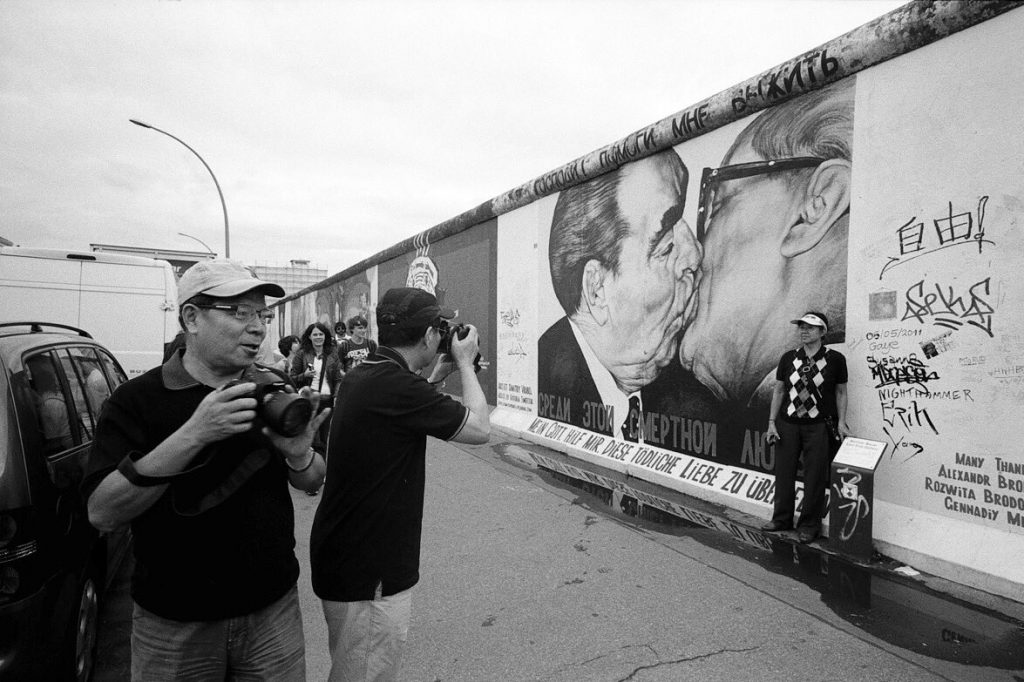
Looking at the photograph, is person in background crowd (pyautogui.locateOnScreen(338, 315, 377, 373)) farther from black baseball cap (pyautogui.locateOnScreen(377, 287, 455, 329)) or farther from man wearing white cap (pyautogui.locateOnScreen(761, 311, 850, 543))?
black baseball cap (pyautogui.locateOnScreen(377, 287, 455, 329))

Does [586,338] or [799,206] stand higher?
[799,206]

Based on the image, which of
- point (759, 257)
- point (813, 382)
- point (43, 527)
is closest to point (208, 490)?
point (43, 527)

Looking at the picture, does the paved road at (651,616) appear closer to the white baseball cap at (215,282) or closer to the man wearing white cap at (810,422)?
the man wearing white cap at (810,422)

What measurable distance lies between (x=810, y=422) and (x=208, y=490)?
14.6 ft

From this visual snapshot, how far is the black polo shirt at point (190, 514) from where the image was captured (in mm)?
1614

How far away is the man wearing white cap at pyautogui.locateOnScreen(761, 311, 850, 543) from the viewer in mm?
4672

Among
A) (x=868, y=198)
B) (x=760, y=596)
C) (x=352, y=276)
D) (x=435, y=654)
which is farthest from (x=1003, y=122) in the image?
(x=352, y=276)

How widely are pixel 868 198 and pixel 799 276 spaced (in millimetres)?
843

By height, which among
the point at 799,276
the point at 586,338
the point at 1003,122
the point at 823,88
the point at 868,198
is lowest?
the point at 586,338

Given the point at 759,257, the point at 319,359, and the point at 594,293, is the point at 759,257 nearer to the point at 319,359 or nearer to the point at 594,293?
the point at 594,293

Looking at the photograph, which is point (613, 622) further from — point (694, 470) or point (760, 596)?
point (694, 470)

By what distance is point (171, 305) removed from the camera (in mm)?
8828

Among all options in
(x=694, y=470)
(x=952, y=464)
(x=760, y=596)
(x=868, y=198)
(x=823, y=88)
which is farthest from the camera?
(x=694, y=470)

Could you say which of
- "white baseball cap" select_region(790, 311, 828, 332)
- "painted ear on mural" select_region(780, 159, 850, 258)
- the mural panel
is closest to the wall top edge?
"painted ear on mural" select_region(780, 159, 850, 258)
